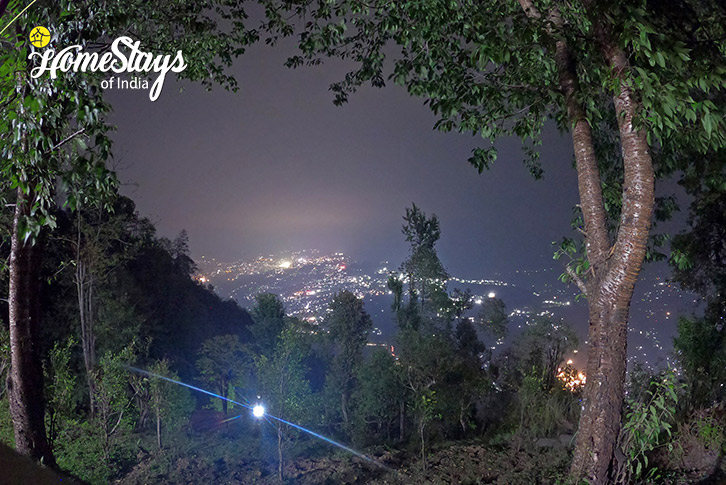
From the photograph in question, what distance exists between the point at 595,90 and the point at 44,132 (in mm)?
5414

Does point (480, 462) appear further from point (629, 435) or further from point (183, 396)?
point (183, 396)

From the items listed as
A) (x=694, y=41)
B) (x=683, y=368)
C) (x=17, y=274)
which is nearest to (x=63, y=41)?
(x=17, y=274)

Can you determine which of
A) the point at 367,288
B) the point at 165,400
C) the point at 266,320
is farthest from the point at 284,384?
the point at 367,288

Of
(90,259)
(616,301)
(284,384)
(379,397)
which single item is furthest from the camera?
(379,397)

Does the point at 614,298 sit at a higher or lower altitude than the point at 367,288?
lower

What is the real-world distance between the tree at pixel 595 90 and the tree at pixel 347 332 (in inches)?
927

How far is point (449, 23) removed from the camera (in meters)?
5.88

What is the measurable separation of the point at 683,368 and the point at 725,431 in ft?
15.8

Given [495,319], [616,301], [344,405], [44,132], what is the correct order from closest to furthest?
[44,132], [616,301], [344,405], [495,319]

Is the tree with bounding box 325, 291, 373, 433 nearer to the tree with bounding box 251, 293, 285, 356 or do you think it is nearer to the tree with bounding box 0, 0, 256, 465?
the tree with bounding box 251, 293, 285, 356

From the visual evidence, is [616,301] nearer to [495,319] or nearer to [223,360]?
[223,360]

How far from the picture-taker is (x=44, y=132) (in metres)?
3.61

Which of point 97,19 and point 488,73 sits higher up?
point 488,73

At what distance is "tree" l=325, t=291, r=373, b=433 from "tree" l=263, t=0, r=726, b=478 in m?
23.5
